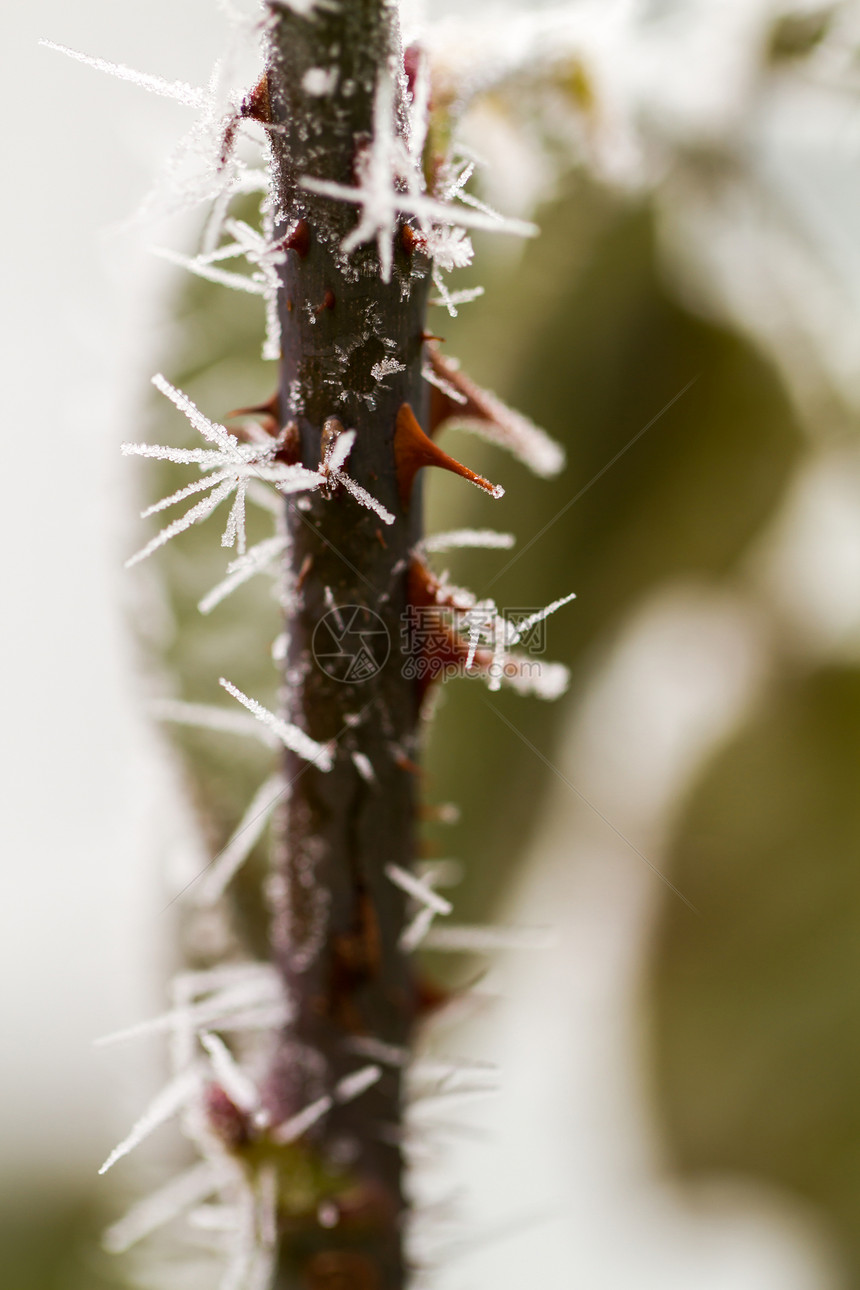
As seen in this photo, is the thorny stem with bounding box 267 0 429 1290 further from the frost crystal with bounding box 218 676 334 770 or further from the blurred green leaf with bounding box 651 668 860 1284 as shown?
the blurred green leaf with bounding box 651 668 860 1284

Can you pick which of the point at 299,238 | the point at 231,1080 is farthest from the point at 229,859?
the point at 299,238

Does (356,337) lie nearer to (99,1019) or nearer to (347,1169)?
(347,1169)

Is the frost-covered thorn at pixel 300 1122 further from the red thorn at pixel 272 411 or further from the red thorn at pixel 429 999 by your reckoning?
the red thorn at pixel 272 411

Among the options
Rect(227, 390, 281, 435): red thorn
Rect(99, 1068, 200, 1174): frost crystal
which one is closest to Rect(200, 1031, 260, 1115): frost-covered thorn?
Rect(99, 1068, 200, 1174): frost crystal

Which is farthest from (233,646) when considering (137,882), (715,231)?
(715,231)

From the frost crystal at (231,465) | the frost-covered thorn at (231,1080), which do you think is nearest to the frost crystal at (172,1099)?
the frost-covered thorn at (231,1080)

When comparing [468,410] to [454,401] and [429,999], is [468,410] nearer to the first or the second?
[454,401]

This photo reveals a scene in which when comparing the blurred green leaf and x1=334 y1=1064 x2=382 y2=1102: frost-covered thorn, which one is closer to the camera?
x1=334 y1=1064 x2=382 y2=1102: frost-covered thorn

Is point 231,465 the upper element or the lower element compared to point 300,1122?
upper
